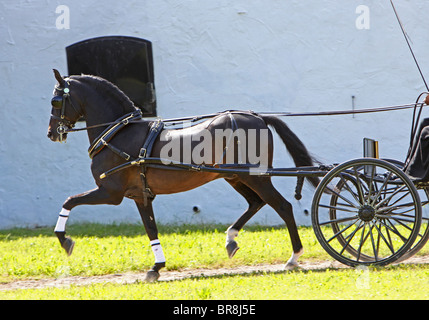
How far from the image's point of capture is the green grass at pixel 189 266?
17.4 feet

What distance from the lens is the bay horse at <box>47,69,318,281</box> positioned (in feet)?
21.2

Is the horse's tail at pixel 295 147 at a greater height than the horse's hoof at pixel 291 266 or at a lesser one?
greater

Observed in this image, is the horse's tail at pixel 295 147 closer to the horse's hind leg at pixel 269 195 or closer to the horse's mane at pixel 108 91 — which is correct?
the horse's hind leg at pixel 269 195

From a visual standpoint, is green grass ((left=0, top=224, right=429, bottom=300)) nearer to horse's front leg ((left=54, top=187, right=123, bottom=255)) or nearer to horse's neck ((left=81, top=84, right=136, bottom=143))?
horse's front leg ((left=54, top=187, right=123, bottom=255))

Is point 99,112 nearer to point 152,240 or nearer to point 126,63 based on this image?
point 152,240

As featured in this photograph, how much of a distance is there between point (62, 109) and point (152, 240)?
5.34 feet

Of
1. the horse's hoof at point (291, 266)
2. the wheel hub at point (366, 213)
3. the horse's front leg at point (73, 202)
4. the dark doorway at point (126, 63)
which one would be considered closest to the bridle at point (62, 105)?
the horse's front leg at point (73, 202)

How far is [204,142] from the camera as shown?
6.49 m

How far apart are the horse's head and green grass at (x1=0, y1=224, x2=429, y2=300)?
159 cm

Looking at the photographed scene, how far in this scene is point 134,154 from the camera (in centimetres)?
650

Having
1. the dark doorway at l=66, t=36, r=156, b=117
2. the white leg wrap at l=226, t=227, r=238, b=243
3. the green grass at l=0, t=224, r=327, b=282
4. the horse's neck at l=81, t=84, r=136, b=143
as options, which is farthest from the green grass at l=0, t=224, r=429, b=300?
the dark doorway at l=66, t=36, r=156, b=117

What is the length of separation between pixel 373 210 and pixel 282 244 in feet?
7.01

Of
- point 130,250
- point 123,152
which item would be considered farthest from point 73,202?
point 130,250

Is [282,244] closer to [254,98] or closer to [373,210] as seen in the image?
[373,210]
